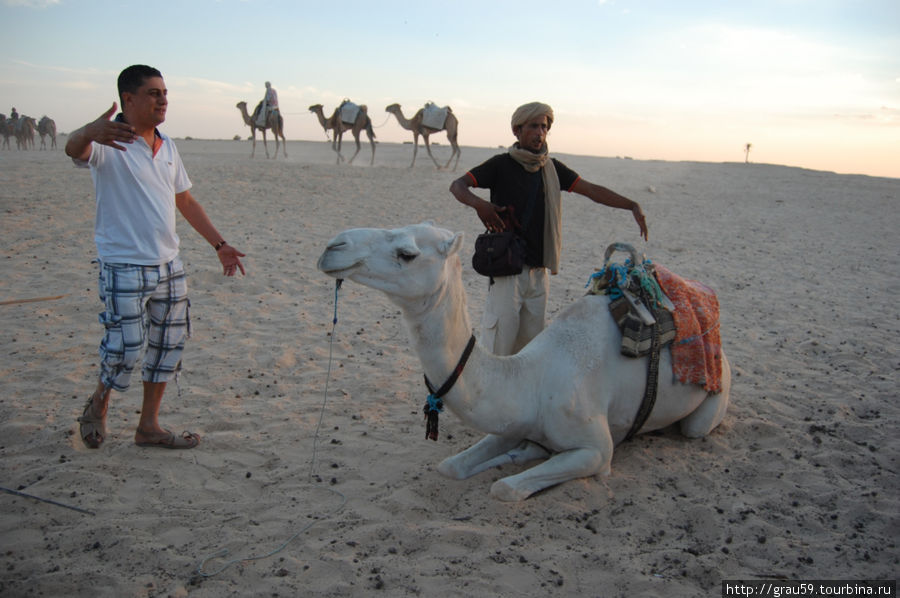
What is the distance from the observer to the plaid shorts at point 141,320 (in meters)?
3.39

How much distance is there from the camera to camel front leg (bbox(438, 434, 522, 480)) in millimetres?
3541

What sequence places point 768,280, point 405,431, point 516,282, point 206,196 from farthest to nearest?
point 206,196, point 768,280, point 405,431, point 516,282

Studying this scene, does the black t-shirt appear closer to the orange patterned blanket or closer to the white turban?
the white turban

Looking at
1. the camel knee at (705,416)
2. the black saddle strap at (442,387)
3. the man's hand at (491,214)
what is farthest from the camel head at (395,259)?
the camel knee at (705,416)

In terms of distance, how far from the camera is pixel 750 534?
3.10 m

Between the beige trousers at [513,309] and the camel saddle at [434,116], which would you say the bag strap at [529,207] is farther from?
the camel saddle at [434,116]

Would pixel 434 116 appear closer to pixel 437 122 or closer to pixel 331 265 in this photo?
pixel 437 122

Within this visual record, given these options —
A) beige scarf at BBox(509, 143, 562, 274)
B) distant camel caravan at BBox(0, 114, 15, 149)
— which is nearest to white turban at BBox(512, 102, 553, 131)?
beige scarf at BBox(509, 143, 562, 274)

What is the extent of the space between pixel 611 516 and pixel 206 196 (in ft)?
42.8

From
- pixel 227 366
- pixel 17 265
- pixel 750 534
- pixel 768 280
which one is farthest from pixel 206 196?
pixel 750 534

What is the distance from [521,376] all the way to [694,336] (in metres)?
1.15

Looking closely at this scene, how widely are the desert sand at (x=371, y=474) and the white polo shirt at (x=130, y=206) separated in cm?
127

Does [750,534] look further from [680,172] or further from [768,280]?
[680,172]

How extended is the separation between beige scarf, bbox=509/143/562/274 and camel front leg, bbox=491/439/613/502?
1207mm
